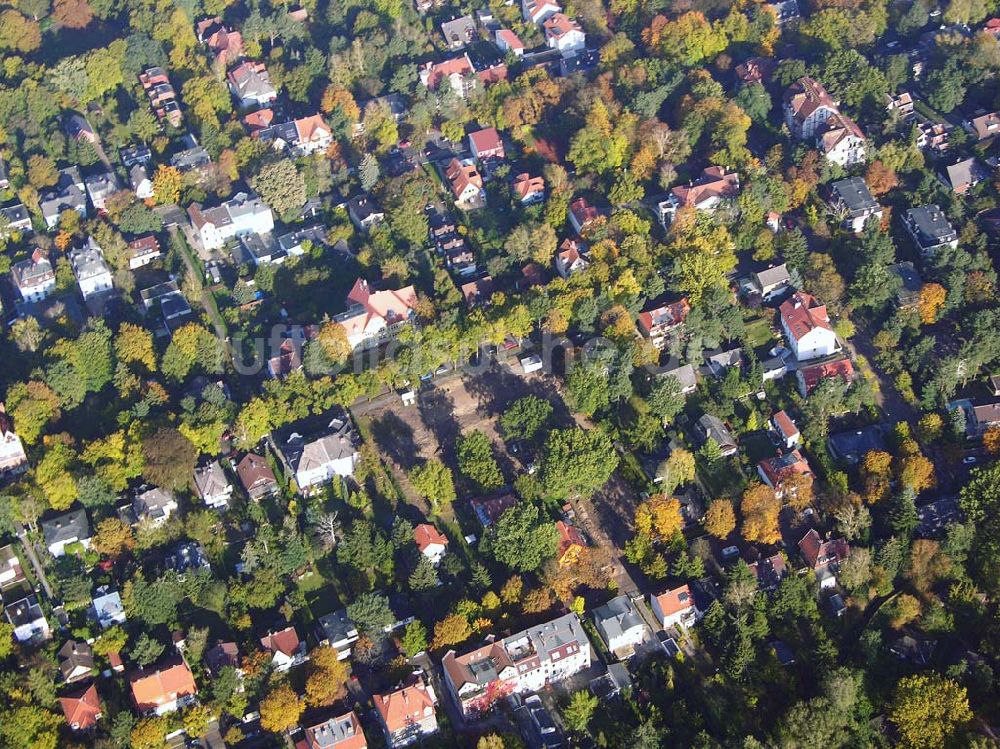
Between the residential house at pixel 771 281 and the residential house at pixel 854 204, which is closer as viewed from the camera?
the residential house at pixel 771 281

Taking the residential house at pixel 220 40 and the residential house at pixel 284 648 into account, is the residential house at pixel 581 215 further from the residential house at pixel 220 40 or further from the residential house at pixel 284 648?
the residential house at pixel 284 648

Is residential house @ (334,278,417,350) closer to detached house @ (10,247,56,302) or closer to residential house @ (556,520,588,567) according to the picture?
residential house @ (556,520,588,567)

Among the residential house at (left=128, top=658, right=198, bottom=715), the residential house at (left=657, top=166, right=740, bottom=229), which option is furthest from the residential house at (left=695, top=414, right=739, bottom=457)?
the residential house at (left=128, top=658, right=198, bottom=715)

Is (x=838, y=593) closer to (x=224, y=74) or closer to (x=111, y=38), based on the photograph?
(x=224, y=74)

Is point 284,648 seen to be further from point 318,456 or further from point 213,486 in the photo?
point 318,456

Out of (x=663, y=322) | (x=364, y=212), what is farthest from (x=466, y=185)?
(x=663, y=322)

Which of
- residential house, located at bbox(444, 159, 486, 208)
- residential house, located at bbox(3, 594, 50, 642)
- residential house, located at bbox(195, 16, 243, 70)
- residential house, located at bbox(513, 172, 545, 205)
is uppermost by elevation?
residential house, located at bbox(195, 16, 243, 70)

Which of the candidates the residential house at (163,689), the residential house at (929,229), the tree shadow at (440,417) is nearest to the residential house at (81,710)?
the residential house at (163,689)

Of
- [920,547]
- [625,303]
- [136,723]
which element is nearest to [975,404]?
[920,547]
